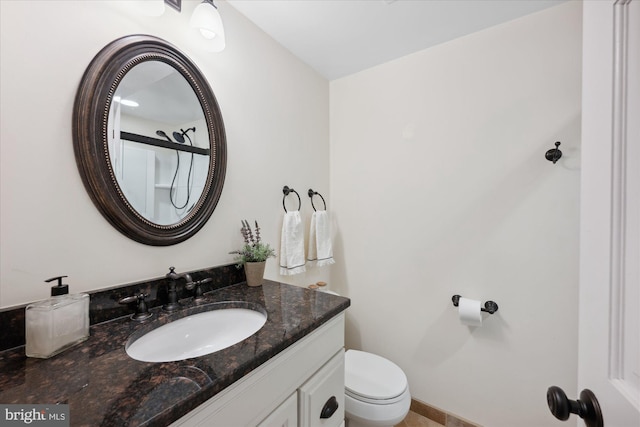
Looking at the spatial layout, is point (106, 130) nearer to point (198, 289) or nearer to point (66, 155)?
point (66, 155)

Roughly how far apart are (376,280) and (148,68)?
170 cm

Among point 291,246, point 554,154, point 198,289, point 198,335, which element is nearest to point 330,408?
point 198,335

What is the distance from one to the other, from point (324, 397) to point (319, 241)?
966 mm

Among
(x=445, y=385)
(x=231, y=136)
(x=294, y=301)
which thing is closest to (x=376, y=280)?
(x=445, y=385)

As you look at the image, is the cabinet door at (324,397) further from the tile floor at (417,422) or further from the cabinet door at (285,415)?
the tile floor at (417,422)

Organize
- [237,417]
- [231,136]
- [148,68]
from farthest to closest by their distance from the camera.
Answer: [231,136] → [148,68] → [237,417]

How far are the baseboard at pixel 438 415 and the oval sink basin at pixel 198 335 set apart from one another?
1.40 m

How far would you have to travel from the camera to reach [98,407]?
47cm

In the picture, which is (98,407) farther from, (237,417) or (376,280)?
(376,280)

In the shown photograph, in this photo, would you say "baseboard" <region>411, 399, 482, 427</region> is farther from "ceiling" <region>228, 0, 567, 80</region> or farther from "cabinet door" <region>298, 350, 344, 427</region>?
"ceiling" <region>228, 0, 567, 80</region>

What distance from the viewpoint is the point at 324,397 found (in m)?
0.91

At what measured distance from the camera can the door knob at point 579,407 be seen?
48cm

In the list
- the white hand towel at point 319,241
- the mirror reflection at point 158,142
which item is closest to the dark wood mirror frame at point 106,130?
the mirror reflection at point 158,142

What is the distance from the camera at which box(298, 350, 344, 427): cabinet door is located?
2.69 ft
